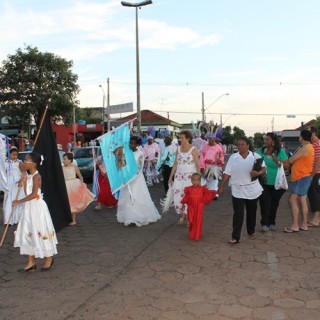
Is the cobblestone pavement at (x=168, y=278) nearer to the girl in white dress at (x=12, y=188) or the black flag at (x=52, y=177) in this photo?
the black flag at (x=52, y=177)

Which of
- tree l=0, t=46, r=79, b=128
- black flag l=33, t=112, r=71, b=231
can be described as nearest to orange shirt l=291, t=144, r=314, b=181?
black flag l=33, t=112, r=71, b=231

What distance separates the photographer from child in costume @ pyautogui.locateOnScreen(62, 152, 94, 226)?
28.7 feet

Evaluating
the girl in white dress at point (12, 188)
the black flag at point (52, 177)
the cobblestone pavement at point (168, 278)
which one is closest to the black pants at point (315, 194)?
the cobblestone pavement at point (168, 278)

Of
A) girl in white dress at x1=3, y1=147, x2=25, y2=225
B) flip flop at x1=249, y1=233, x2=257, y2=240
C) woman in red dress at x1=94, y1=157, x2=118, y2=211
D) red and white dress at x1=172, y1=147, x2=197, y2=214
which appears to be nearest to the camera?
flip flop at x1=249, y1=233, x2=257, y2=240

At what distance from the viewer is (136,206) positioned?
8266 millimetres

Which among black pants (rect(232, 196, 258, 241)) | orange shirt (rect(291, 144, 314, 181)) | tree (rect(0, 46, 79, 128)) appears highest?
tree (rect(0, 46, 79, 128))

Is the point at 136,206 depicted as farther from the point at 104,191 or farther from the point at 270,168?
the point at 270,168

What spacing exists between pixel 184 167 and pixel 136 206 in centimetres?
120

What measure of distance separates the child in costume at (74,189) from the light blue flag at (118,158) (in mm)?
935

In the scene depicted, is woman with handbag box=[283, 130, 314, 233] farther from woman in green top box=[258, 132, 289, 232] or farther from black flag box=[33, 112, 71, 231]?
black flag box=[33, 112, 71, 231]

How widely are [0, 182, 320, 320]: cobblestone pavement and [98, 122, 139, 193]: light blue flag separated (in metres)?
1.11

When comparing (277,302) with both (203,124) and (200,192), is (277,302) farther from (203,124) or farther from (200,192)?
(203,124)

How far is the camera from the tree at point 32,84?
33.2 meters

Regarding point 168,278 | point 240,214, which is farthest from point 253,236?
point 168,278
